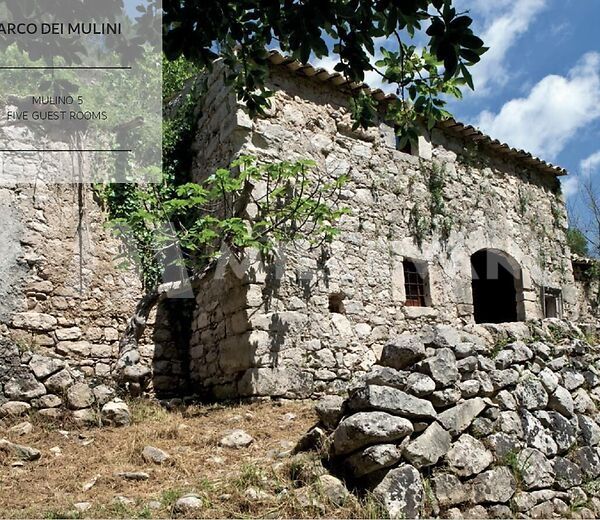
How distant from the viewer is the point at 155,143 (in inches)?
303

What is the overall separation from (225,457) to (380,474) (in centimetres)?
137

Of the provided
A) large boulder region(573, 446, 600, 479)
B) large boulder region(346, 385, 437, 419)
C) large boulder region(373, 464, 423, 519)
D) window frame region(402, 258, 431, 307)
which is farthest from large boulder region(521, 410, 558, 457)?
window frame region(402, 258, 431, 307)

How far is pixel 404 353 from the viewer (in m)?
4.20

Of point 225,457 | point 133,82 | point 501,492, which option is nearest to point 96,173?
point 133,82

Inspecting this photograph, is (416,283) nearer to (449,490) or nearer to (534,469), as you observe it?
(534,469)

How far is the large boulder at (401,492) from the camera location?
3385 millimetres

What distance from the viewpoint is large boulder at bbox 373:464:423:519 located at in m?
3.38

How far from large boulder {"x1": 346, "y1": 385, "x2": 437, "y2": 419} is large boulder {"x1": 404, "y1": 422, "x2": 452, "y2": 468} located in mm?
109

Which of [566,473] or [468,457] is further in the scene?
[566,473]

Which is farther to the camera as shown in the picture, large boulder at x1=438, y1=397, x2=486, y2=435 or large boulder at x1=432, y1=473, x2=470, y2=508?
large boulder at x1=438, y1=397, x2=486, y2=435

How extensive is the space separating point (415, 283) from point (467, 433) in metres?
3.86

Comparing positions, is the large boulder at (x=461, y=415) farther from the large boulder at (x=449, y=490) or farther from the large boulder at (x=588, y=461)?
the large boulder at (x=588, y=461)

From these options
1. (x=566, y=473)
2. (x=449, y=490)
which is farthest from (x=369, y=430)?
(x=566, y=473)

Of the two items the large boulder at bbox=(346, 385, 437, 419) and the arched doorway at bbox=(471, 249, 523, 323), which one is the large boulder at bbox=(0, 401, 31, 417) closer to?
the large boulder at bbox=(346, 385, 437, 419)
